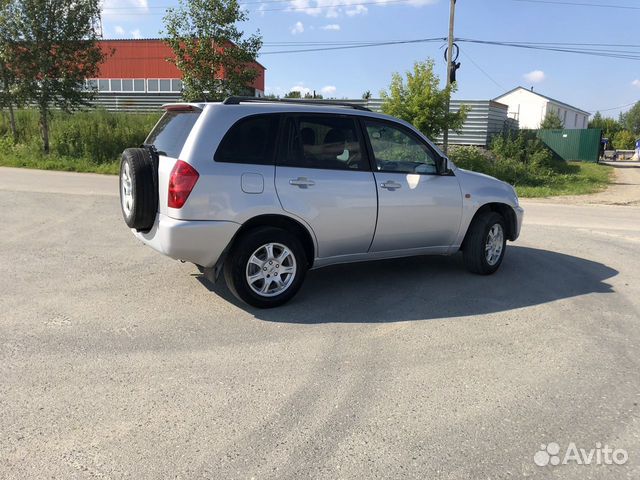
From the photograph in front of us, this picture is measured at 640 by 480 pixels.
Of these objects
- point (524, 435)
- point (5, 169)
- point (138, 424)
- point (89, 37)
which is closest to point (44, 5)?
point (89, 37)

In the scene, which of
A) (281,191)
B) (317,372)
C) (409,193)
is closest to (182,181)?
(281,191)

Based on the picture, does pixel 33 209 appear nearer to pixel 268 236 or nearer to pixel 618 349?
pixel 268 236

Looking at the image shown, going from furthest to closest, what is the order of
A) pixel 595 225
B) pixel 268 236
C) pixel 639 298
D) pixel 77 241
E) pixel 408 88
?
pixel 408 88
pixel 595 225
pixel 77 241
pixel 639 298
pixel 268 236

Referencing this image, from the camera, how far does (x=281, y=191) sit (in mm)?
4875

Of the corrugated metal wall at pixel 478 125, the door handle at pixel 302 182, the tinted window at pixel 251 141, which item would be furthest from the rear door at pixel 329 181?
the corrugated metal wall at pixel 478 125

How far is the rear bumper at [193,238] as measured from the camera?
4547 millimetres

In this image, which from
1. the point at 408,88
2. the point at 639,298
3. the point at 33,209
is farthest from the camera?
the point at 408,88

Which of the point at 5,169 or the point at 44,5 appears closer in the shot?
the point at 5,169

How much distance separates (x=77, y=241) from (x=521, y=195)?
1430 centimetres

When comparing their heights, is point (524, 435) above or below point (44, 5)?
below

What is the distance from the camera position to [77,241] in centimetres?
760

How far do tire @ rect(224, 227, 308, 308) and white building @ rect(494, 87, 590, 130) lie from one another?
68.2 metres

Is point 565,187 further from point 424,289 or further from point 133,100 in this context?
point 133,100

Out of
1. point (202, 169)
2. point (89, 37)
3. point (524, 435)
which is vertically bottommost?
point (524, 435)
